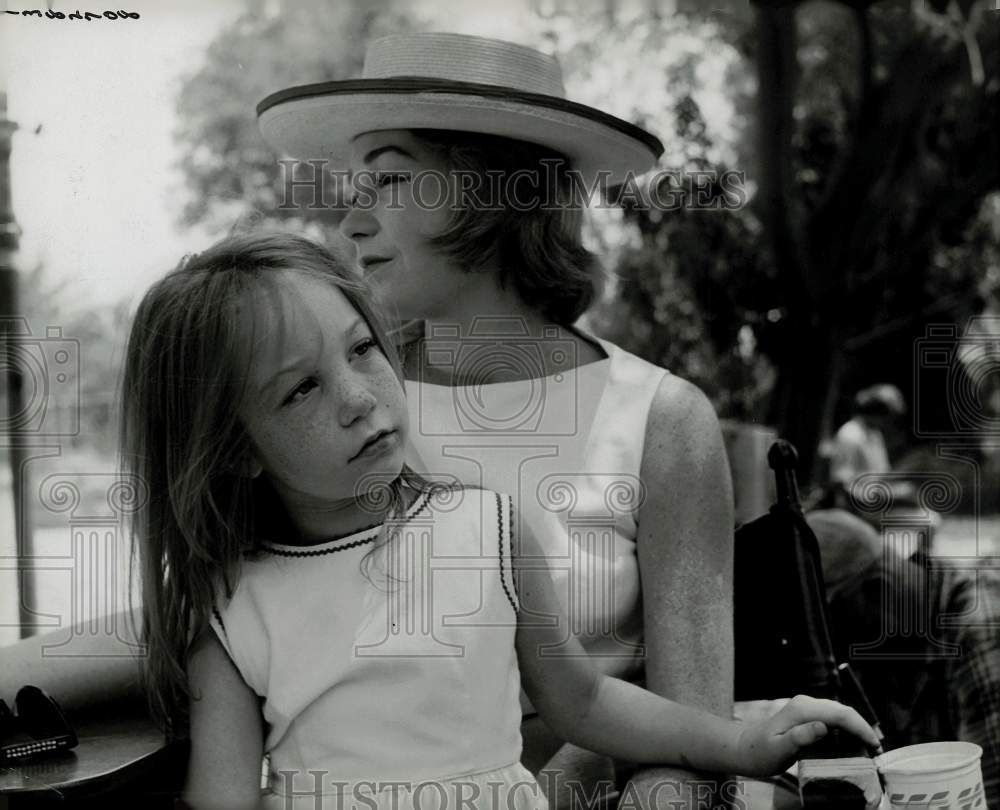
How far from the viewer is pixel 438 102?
5.09 feet

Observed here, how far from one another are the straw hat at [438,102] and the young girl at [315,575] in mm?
201

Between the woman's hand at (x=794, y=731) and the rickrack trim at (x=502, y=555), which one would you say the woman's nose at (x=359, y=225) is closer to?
the rickrack trim at (x=502, y=555)

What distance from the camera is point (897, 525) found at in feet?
6.91

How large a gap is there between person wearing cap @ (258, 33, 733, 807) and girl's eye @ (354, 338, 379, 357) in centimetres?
13

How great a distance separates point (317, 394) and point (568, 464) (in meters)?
0.40

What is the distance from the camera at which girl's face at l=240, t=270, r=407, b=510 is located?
4.68ft

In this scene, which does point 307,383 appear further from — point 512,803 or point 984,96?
point 984,96

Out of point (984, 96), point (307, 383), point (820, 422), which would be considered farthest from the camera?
point (984, 96)

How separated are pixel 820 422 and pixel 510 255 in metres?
1.18

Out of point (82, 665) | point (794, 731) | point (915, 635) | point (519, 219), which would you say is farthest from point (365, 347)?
point (915, 635)

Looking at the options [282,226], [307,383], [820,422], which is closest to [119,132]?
[282,226]

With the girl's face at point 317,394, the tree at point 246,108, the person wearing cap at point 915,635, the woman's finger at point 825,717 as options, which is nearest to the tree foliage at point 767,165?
the tree at point 246,108

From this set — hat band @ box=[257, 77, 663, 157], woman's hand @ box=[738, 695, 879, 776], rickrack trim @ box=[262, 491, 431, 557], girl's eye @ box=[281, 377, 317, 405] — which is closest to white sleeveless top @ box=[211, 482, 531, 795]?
rickrack trim @ box=[262, 491, 431, 557]

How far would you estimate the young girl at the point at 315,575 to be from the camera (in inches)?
56.9
